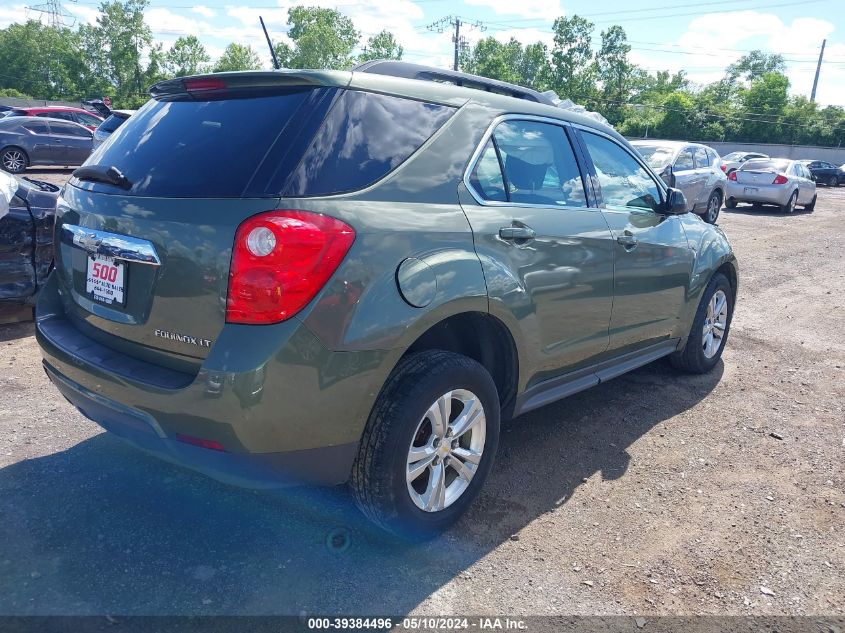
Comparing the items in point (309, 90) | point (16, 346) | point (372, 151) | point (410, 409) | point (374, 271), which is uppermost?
point (309, 90)

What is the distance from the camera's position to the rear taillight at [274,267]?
2283mm

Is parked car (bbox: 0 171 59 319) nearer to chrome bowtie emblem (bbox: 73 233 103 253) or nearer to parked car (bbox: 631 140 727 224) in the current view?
chrome bowtie emblem (bbox: 73 233 103 253)

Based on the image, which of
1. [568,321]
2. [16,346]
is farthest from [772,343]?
[16,346]

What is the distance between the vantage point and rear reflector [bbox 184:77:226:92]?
279 cm

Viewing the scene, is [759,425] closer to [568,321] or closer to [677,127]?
[568,321]

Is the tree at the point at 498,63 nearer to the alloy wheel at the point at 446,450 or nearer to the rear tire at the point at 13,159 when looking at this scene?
the rear tire at the point at 13,159

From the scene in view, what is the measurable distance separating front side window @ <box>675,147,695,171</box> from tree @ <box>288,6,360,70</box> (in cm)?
7836

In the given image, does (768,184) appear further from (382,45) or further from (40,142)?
(382,45)

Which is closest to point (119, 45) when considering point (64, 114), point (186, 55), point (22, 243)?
point (186, 55)

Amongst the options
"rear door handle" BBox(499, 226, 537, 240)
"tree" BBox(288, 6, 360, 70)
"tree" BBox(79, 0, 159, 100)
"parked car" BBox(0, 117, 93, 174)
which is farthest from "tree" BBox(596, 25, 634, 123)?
"rear door handle" BBox(499, 226, 537, 240)

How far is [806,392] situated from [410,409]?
367 cm

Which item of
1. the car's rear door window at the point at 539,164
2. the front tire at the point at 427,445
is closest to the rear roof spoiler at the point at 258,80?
the car's rear door window at the point at 539,164

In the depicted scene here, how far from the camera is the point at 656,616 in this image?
8.35ft

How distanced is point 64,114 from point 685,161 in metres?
19.5
